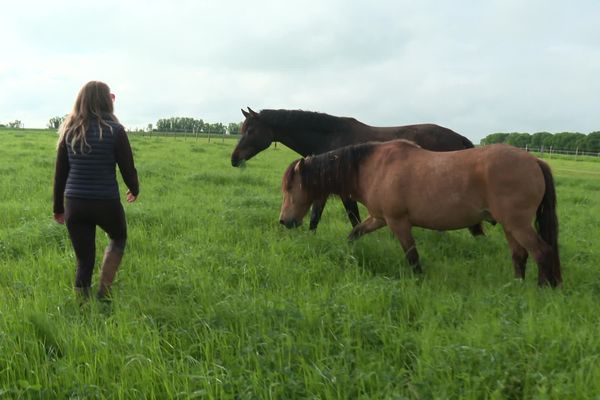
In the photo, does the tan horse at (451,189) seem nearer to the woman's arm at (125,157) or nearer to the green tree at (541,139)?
the woman's arm at (125,157)

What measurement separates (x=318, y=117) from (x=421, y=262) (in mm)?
3262

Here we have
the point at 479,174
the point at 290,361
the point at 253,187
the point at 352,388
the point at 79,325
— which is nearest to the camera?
the point at 352,388

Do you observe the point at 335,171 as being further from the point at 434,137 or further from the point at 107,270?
the point at 107,270

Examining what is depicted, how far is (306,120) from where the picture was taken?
7.54 m

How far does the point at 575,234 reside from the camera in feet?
24.0

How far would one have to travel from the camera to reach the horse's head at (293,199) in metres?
5.97

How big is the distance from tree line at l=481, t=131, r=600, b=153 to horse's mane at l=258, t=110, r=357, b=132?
272 feet

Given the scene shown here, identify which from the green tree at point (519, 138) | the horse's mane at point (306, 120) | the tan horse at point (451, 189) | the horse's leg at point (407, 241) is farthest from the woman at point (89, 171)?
the green tree at point (519, 138)

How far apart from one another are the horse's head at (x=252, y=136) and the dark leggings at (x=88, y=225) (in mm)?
4235

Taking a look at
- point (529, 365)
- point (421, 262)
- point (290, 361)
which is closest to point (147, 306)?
point (290, 361)

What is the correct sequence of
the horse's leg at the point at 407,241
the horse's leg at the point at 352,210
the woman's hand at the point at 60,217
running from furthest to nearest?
the horse's leg at the point at 352,210, the horse's leg at the point at 407,241, the woman's hand at the point at 60,217

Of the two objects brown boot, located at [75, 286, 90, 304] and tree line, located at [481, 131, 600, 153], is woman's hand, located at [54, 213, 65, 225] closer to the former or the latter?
brown boot, located at [75, 286, 90, 304]

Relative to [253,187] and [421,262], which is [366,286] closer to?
[421,262]

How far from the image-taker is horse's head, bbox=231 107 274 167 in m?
7.83
